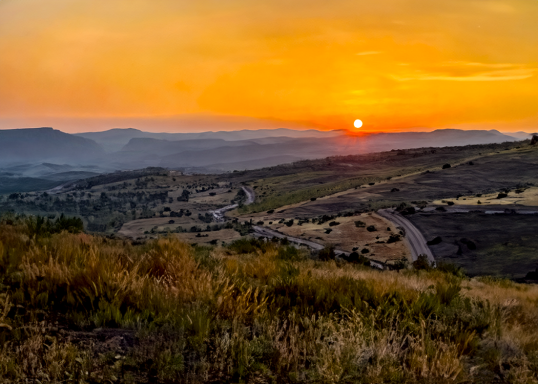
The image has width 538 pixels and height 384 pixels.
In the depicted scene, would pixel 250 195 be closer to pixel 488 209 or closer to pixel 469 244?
pixel 488 209

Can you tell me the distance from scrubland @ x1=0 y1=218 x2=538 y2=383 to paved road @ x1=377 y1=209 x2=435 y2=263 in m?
21.7

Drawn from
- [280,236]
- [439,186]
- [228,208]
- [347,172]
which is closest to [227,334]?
[280,236]

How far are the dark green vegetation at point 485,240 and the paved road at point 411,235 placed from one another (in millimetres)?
506

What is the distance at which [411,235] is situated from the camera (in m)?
33.4

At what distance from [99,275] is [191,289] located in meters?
1.23

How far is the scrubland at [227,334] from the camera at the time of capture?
4.18 meters

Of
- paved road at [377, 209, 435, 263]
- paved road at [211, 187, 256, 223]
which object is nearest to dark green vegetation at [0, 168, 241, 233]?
paved road at [211, 187, 256, 223]

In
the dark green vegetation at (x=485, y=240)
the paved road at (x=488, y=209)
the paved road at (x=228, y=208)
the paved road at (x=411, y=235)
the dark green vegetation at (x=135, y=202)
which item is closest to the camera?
the dark green vegetation at (x=485, y=240)

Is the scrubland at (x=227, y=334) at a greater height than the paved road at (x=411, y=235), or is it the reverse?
the scrubland at (x=227, y=334)

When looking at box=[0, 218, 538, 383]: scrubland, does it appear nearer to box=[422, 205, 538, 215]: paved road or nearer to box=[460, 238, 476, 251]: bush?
box=[460, 238, 476, 251]: bush

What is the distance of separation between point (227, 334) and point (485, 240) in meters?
30.1

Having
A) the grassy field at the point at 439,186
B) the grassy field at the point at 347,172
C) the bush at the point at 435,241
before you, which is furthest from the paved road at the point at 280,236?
the grassy field at the point at 347,172

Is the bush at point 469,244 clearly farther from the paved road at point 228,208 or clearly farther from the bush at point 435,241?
the paved road at point 228,208

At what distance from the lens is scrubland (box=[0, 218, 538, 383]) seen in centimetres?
418
